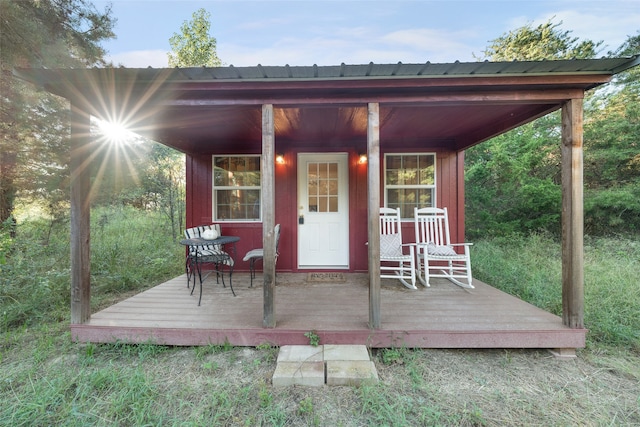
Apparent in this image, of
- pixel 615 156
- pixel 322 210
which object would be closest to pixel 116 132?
pixel 322 210

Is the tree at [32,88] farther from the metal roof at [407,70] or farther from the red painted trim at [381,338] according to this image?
the red painted trim at [381,338]

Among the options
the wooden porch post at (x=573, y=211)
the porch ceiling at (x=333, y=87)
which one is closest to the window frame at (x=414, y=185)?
the porch ceiling at (x=333, y=87)

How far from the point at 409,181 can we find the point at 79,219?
4.15 m

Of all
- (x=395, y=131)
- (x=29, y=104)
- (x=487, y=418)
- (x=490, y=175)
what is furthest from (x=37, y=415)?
(x=490, y=175)

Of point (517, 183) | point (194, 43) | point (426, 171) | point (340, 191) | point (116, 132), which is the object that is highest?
point (194, 43)

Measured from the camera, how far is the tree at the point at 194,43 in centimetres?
1031

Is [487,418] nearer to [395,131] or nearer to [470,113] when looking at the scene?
[470,113]

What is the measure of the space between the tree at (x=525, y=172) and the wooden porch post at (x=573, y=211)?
5.63 metres

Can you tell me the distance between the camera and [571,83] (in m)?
2.05

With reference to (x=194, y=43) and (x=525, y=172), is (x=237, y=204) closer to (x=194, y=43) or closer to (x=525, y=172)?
(x=525, y=172)

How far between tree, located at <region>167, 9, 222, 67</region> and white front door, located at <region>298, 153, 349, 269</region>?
369 inches

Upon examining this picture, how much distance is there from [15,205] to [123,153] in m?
2.32

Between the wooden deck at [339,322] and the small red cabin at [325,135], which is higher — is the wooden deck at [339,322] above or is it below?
below

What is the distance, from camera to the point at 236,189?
4.24m
